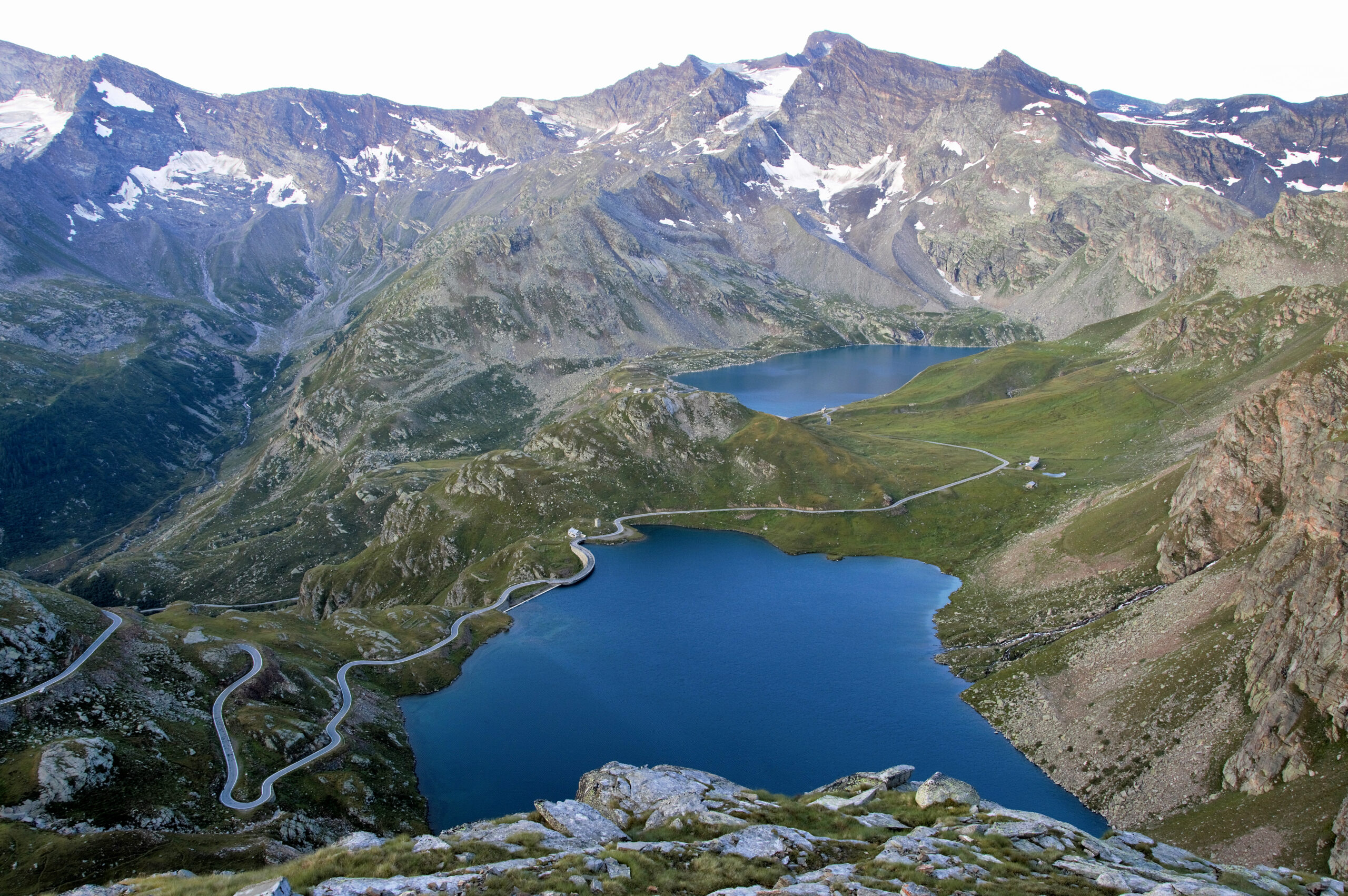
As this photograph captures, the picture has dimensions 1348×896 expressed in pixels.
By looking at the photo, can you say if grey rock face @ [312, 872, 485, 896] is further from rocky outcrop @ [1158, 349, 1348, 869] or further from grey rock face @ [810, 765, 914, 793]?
rocky outcrop @ [1158, 349, 1348, 869]

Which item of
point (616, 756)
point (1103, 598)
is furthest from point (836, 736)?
point (1103, 598)

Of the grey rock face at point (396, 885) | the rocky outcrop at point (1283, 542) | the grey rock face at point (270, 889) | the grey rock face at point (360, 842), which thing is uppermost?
the rocky outcrop at point (1283, 542)

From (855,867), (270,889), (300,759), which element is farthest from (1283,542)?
(300,759)

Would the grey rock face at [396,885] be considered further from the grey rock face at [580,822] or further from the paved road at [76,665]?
the paved road at [76,665]

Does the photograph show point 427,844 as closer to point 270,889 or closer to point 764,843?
point 270,889

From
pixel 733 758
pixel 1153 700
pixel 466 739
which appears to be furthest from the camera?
pixel 466 739

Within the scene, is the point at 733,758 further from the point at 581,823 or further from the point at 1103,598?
the point at 1103,598

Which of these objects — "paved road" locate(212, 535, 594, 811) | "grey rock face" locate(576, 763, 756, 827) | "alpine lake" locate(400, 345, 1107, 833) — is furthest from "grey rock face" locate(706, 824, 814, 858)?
"paved road" locate(212, 535, 594, 811)

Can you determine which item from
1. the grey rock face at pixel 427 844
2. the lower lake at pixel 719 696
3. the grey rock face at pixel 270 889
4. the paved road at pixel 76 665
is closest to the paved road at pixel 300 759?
the lower lake at pixel 719 696
